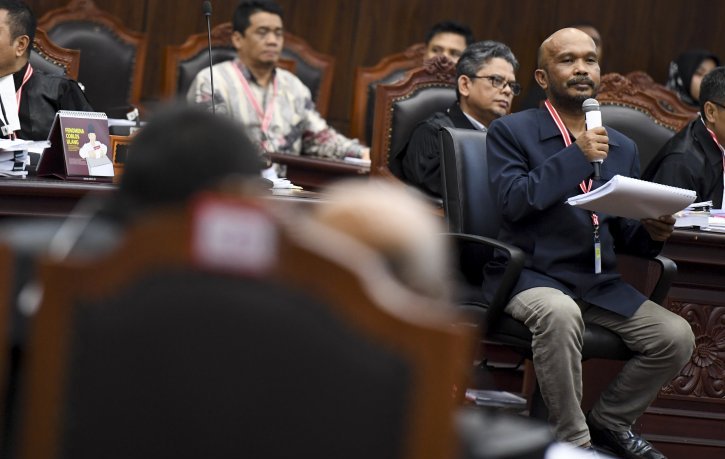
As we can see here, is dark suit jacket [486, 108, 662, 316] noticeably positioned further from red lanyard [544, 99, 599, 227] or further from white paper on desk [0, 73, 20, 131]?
white paper on desk [0, 73, 20, 131]

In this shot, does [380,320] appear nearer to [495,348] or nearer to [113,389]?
[113,389]

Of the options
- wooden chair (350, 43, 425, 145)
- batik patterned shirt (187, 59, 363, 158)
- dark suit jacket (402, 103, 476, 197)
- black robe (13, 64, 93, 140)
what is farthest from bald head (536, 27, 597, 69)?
wooden chair (350, 43, 425, 145)

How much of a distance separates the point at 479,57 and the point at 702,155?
963 millimetres

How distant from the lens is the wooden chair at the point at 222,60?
18.7 feet

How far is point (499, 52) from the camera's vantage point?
4598mm

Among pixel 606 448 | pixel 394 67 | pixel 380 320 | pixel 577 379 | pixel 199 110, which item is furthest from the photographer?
pixel 394 67

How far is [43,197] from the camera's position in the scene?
318 centimetres

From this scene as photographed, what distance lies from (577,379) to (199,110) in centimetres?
212

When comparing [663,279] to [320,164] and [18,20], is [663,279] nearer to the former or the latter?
[320,164]

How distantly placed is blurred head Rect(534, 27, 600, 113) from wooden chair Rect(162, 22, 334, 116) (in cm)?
239

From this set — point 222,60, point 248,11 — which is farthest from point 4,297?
point 222,60

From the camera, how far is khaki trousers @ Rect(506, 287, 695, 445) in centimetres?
315

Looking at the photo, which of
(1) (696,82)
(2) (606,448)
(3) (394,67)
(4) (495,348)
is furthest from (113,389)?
(1) (696,82)

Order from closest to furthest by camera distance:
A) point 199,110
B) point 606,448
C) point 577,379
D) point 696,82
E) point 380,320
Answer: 1. point 380,320
2. point 199,110
3. point 577,379
4. point 606,448
5. point 696,82
